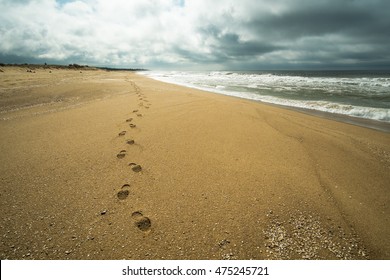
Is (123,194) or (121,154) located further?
(121,154)

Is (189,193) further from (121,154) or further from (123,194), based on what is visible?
(121,154)

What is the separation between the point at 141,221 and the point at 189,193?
671mm

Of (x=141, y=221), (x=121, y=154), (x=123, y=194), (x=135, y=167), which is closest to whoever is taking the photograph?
(x=141, y=221)

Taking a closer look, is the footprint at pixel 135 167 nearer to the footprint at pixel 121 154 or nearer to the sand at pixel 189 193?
the sand at pixel 189 193

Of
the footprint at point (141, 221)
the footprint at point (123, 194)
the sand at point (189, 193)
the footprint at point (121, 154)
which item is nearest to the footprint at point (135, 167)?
the sand at point (189, 193)

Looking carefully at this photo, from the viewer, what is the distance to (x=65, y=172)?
3.00 meters

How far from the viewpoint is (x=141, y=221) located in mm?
2221

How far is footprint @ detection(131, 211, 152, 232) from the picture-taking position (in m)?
2.15

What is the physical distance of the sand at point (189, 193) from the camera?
6.46 feet

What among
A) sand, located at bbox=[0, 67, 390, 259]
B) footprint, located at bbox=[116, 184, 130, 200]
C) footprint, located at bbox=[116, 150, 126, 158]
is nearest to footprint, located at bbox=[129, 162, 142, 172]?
sand, located at bbox=[0, 67, 390, 259]

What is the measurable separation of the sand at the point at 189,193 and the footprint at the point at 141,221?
0.01m

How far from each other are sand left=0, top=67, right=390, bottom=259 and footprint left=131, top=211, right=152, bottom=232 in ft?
0.03

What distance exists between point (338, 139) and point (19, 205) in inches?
223

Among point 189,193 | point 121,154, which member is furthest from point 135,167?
point 189,193
